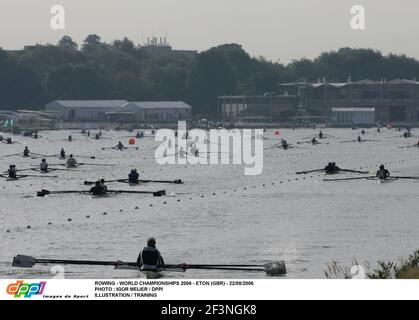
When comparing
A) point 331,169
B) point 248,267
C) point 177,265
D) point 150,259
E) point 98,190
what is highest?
point 150,259

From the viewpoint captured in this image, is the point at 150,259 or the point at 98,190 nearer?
the point at 150,259

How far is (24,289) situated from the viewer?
23.7 meters

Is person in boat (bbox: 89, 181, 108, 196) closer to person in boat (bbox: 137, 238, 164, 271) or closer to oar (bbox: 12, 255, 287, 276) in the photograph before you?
oar (bbox: 12, 255, 287, 276)

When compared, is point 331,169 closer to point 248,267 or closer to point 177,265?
point 248,267

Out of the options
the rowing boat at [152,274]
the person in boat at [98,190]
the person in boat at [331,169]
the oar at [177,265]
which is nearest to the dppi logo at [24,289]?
the rowing boat at [152,274]

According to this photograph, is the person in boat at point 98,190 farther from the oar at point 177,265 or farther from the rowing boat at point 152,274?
the rowing boat at point 152,274

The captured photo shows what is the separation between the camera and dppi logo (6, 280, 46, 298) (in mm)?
23328

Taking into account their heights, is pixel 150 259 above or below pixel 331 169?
above

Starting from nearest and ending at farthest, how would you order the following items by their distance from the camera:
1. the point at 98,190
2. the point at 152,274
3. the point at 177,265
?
the point at 152,274 < the point at 177,265 < the point at 98,190

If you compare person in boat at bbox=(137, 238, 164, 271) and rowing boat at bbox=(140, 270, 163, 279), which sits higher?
person in boat at bbox=(137, 238, 164, 271)

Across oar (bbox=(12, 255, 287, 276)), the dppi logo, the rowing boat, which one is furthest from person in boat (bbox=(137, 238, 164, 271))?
the dppi logo

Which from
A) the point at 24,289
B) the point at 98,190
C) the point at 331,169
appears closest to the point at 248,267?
the point at 24,289

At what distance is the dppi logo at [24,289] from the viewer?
76.5 ft
